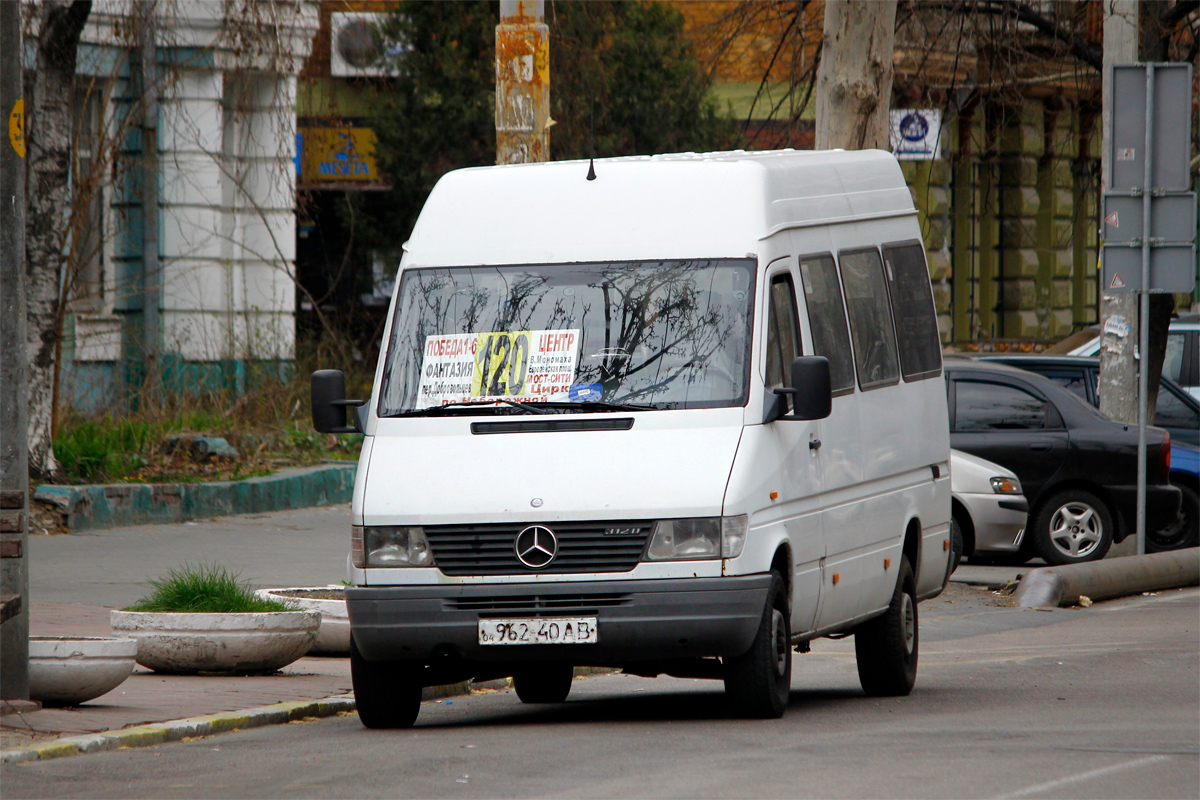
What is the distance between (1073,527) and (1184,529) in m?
1.40

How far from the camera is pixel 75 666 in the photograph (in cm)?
860

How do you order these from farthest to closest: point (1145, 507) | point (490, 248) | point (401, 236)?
point (401, 236)
point (1145, 507)
point (490, 248)

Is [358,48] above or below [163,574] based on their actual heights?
above

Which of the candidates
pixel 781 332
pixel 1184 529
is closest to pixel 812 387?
pixel 781 332

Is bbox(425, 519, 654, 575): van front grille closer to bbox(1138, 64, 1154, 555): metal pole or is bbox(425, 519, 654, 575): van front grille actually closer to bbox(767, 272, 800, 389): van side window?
bbox(767, 272, 800, 389): van side window

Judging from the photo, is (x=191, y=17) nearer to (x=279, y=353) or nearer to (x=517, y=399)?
(x=279, y=353)

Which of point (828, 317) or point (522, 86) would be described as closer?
point (828, 317)

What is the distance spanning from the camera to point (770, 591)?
834 cm

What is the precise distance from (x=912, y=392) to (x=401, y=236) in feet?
85.0

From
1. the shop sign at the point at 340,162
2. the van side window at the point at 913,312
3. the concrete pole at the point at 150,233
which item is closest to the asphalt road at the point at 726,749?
the van side window at the point at 913,312

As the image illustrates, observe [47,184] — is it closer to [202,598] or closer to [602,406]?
[202,598]

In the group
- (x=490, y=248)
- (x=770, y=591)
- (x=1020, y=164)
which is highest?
(x=1020, y=164)

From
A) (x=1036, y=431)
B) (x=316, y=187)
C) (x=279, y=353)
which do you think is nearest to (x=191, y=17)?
(x=279, y=353)

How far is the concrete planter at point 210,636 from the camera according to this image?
988 cm
